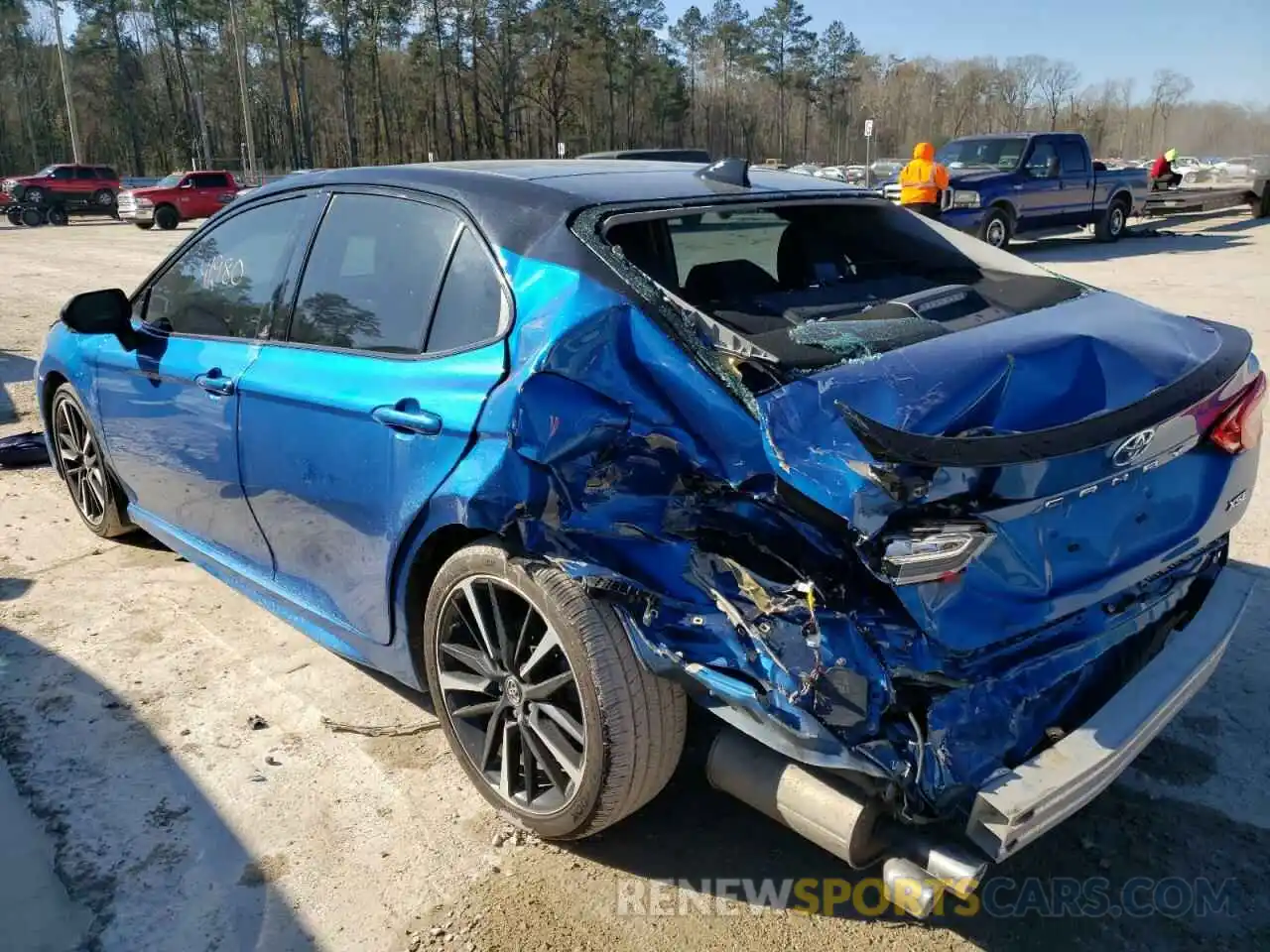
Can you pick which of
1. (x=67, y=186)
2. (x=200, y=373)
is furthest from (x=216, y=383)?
(x=67, y=186)

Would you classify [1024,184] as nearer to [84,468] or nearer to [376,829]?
[84,468]

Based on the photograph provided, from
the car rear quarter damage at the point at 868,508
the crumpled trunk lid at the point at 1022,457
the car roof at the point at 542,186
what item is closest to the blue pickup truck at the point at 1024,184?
the car roof at the point at 542,186

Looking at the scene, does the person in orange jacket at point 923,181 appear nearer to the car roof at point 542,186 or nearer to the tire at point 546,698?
the car roof at point 542,186

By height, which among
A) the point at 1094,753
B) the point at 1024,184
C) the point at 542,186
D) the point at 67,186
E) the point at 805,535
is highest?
the point at 67,186

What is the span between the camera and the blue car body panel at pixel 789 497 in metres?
2.05

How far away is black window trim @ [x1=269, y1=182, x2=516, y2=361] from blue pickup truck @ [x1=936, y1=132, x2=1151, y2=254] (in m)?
13.8

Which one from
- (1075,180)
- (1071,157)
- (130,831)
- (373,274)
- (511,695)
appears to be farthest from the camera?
(1075,180)

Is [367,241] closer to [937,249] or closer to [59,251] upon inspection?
[937,249]

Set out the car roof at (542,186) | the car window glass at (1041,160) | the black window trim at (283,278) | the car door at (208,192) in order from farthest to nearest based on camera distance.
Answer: the car door at (208,192) < the car window glass at (1041,160) < the black window trim at (283,278) < the car roof at (542,186)

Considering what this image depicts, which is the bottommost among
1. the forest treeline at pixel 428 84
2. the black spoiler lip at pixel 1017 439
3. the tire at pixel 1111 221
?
the tire at pixel 1111 221

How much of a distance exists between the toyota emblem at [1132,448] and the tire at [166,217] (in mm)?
32936

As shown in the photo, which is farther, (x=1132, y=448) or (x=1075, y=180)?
(x=1075, y=180)

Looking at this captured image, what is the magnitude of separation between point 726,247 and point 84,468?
11.3ft

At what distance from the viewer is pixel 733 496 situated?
237cm
